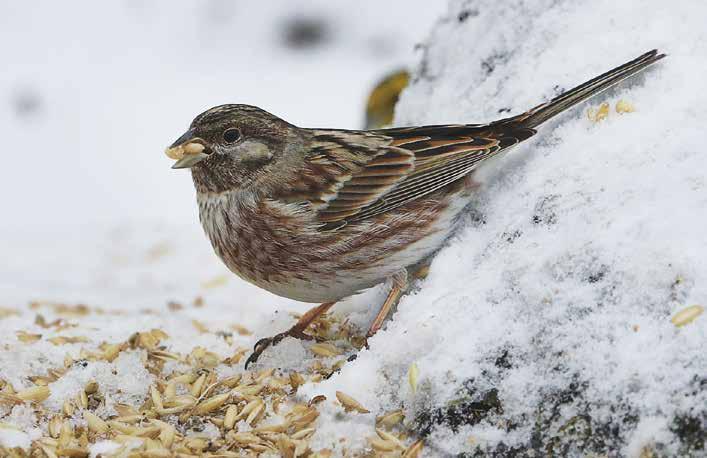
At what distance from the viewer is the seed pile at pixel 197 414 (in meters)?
3.35

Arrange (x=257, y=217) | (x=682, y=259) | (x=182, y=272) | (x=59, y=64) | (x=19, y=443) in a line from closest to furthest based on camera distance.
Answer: (x=682, y=259)
(x=19, y=443)
(x=257, y=217)
(x=182, y=272)
(x=59, y=64)

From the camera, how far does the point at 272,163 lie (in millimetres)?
4328

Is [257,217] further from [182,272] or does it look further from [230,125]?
[182,272]

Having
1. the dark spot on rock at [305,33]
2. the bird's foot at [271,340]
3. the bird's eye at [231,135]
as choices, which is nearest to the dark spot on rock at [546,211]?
the bird's foot at [271,340]

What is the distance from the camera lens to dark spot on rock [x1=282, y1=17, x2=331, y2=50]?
11422 millimetres

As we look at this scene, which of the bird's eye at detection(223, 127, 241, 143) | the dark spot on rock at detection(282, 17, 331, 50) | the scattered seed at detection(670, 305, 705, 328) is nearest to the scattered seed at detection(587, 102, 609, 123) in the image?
the scattered seed at detection(670, 305, 705, 328)

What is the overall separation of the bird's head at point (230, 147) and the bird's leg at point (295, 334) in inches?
26.3

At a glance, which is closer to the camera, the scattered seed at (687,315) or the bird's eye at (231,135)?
the scattered seed at (687,315)

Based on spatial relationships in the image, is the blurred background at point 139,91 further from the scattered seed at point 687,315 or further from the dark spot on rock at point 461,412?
the scattered seed at point 687,315

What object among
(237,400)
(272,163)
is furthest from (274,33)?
(237,400)

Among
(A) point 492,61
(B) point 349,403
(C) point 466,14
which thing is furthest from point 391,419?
(C) point 466,14

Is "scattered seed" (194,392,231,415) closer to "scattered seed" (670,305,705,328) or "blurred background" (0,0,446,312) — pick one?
"scattered seed" (670,305,705,328)

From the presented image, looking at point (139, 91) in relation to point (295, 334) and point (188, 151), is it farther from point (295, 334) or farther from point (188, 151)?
point (295, 334)

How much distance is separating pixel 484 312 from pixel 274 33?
860cm
